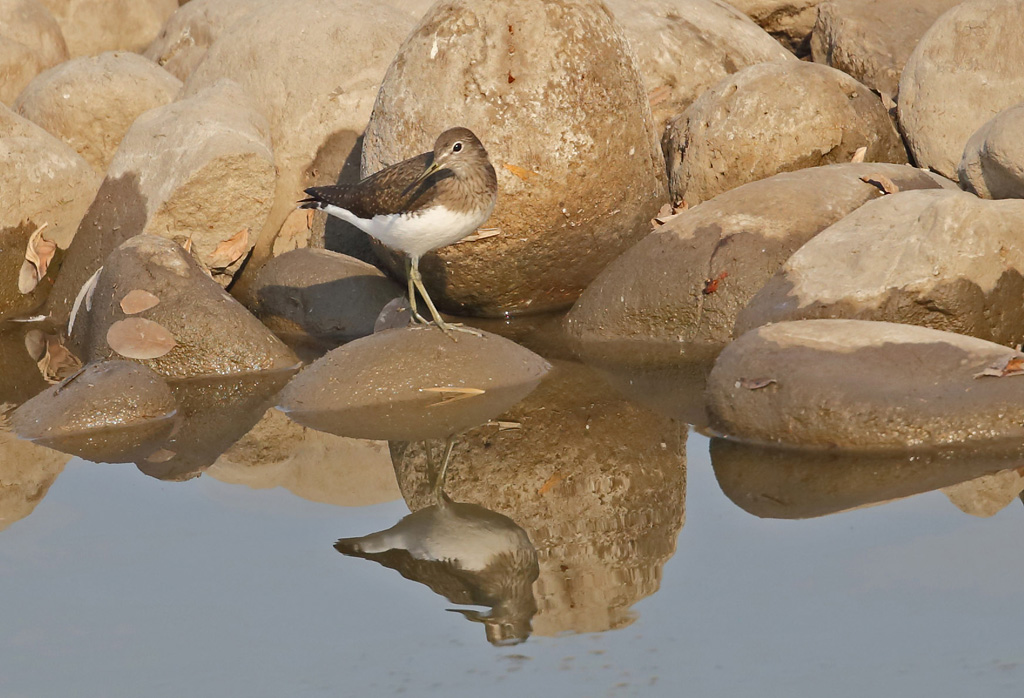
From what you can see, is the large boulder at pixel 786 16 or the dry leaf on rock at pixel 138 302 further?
the large boulder at pixel 786 16

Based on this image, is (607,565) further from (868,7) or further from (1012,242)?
(868,7)

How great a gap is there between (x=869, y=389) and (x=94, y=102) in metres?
7.33

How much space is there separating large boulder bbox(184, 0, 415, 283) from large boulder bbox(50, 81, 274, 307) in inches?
12.0

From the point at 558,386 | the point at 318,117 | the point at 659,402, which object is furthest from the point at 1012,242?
the point at 318,117

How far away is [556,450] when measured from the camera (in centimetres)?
634

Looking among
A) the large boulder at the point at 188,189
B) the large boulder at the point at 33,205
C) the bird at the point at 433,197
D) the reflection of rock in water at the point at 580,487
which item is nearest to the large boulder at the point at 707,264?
the reflection of rock in water at the point at 580,487

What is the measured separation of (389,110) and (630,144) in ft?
5.63

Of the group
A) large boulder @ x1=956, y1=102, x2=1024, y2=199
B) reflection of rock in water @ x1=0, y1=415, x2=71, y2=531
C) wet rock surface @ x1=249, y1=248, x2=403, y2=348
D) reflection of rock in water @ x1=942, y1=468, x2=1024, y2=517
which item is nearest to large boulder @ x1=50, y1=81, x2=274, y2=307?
wet rock surface @ x1=249, y1=248, x2=403, y2=348

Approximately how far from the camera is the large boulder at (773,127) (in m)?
8.91

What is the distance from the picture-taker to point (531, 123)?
26.8 feet

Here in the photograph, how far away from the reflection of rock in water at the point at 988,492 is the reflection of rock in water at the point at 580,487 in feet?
4.04

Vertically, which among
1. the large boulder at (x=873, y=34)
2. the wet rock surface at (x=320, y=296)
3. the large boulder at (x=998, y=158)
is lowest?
the wet rock surface at (x=320, y=296)

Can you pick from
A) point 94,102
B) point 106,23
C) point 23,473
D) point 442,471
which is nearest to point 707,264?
point 442,471

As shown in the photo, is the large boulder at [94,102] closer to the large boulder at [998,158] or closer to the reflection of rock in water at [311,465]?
the reflection of rock in water at [311,465]
